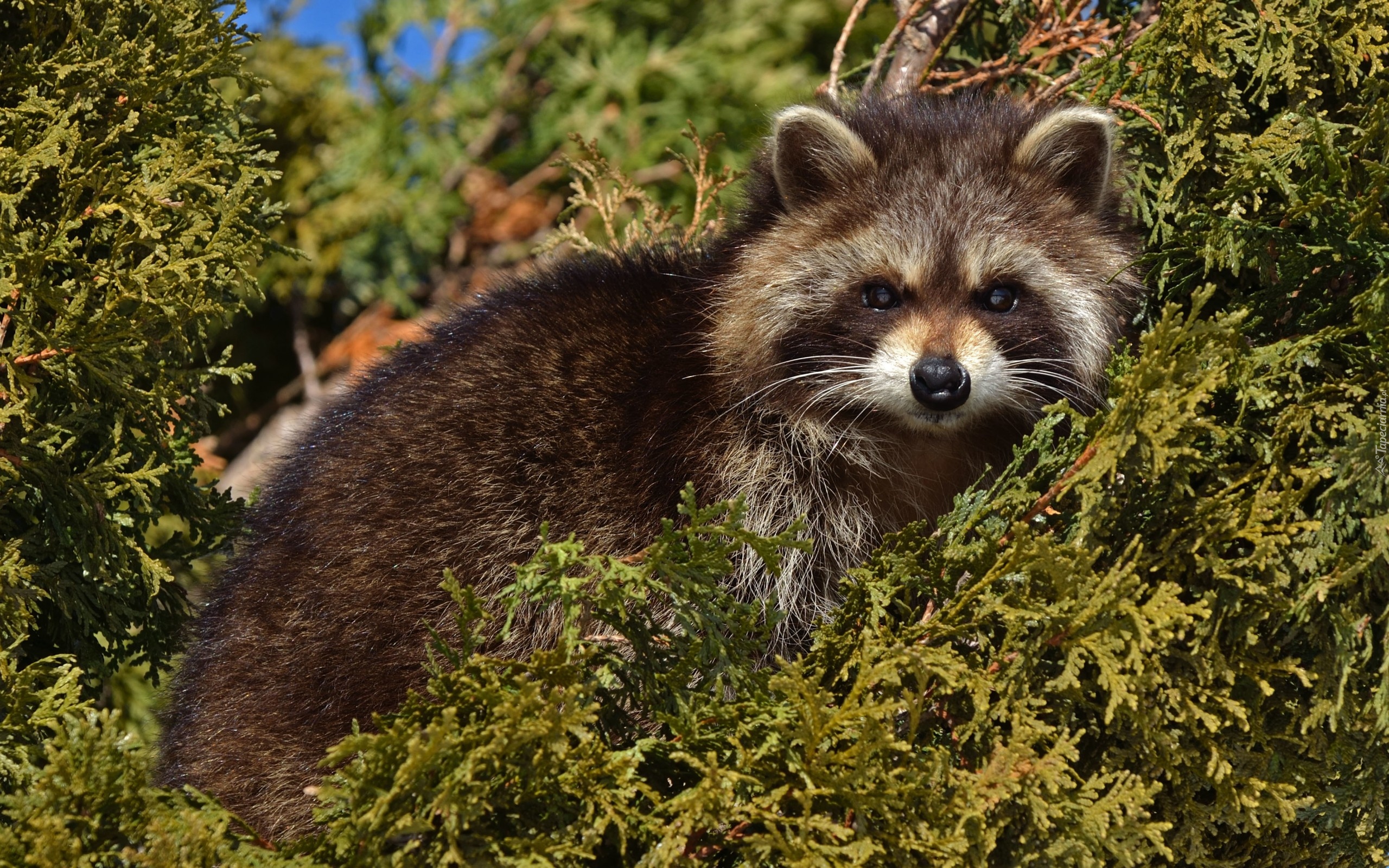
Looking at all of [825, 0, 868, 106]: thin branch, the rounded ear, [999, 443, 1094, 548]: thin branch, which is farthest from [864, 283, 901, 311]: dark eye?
[999, 443, 1094, 548]: thin branch

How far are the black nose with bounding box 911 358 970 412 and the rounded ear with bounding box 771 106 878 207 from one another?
0.68 metres

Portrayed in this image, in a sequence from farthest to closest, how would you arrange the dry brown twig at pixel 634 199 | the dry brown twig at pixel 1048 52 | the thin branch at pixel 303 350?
1. the thin branch at pixel 303 350
2. the dry brown twig at pixel 634 199
3. the dry brown twig at pixel 1048 52

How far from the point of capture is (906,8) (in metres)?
4.40

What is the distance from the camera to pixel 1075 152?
3596 mm

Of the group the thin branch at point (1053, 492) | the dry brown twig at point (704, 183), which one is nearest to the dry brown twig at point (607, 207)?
the dry brown twig at point (704, 183)

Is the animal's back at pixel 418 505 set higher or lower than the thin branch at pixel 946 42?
lower

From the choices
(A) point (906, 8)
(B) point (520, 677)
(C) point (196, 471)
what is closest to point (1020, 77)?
(A) point (906, 8)

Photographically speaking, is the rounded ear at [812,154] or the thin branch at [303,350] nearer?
the rounded ear at [812,154]

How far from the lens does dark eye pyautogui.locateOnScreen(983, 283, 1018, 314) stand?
355 cm

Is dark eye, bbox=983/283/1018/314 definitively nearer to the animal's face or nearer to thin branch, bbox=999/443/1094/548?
the animal's face

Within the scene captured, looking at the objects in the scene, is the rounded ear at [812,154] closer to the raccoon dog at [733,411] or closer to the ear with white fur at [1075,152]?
the raccoon dog at [733,411]

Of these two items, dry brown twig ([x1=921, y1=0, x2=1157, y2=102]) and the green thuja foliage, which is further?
dry brown twig ([x1=921, y1=0, x2=1157, y2=102])

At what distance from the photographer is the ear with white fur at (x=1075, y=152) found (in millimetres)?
3500

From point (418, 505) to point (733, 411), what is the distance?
891 millimetres
